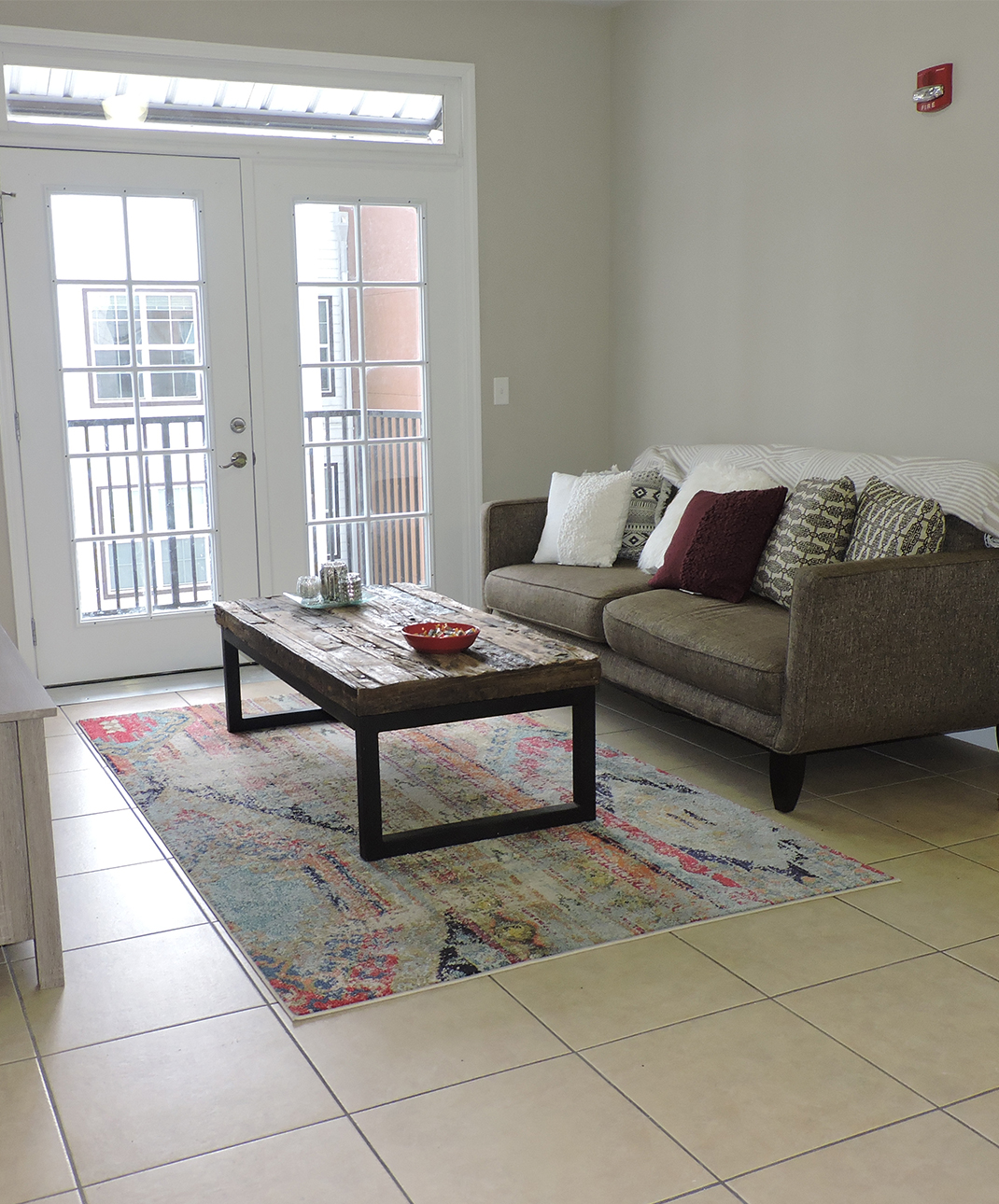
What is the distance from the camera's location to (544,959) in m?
2.43

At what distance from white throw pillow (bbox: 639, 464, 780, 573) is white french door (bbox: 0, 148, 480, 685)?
1.31 m

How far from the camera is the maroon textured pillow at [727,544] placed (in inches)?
149

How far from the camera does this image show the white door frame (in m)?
4.48

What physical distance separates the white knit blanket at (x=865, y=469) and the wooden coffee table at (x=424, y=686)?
1196 mm

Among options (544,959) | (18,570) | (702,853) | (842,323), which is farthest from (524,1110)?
(18,570)

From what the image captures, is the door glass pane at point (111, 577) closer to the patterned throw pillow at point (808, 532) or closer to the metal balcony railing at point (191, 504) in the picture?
the metal balcony railing at point (191, 504)

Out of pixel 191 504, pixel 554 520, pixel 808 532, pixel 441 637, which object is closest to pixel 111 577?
pixel 191 504

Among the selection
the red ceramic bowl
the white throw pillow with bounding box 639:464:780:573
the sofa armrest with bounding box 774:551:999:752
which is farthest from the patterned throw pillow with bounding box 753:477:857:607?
the red ceramic bowl

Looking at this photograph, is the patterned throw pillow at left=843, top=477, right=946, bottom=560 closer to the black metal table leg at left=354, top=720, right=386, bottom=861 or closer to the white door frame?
the black metal table leg at left=354, top=720, right=386, bottom=861

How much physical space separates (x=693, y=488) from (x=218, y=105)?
96.3 inches

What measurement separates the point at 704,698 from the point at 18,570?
278cm

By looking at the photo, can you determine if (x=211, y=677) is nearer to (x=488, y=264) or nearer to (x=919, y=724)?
(x=488, y=264)

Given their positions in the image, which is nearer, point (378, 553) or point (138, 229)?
point (138, 229)

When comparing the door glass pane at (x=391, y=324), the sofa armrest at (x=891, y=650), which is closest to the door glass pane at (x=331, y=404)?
the door glass pane at (x=391, y=324)
